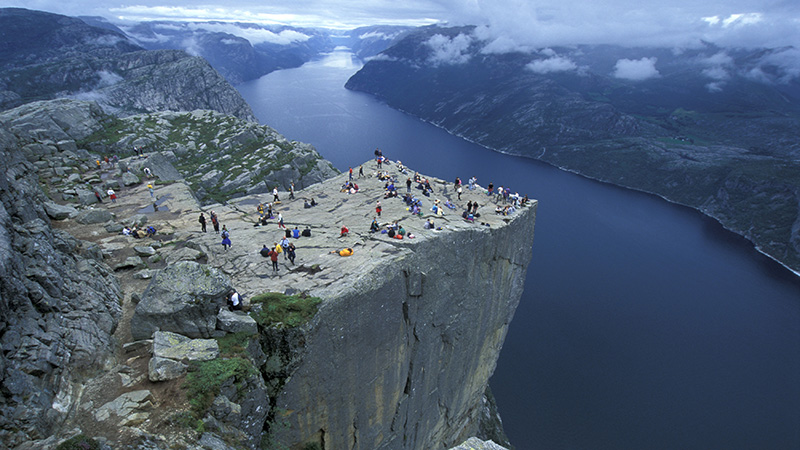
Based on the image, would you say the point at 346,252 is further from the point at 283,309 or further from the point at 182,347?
the point at 182,347

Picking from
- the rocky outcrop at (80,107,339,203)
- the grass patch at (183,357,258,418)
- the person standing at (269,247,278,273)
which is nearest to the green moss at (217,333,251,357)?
the grass patch at (183,357,258,418)

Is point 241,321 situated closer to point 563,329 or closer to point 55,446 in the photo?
point 55,446

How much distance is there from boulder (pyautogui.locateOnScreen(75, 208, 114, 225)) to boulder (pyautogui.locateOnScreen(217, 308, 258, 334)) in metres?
18.9

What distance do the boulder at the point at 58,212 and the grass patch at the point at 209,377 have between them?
22.4m

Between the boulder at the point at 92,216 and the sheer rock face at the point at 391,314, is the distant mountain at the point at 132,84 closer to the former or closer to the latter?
the boulder at the point at 92,216

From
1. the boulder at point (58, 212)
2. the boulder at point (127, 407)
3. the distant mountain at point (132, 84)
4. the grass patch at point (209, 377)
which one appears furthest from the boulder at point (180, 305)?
the distant mountain at point (132, 84)

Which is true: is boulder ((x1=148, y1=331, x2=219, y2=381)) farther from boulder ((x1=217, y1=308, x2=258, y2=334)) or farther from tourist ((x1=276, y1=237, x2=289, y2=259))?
tourist ((x1=276, y1=237, x2=289, y2=259))

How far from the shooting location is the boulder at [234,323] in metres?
17.3

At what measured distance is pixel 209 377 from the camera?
575 inches

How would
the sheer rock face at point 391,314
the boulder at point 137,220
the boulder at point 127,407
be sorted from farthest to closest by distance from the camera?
the boulder at point 137,220 < the sheer rock face at point 391,314 < the boulder at point 127,407

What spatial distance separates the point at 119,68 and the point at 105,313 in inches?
7626

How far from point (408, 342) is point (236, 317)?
1371 cm

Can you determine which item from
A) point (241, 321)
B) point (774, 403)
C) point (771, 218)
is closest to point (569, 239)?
point (774, 403)

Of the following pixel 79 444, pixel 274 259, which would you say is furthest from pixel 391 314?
pixel 79 444
